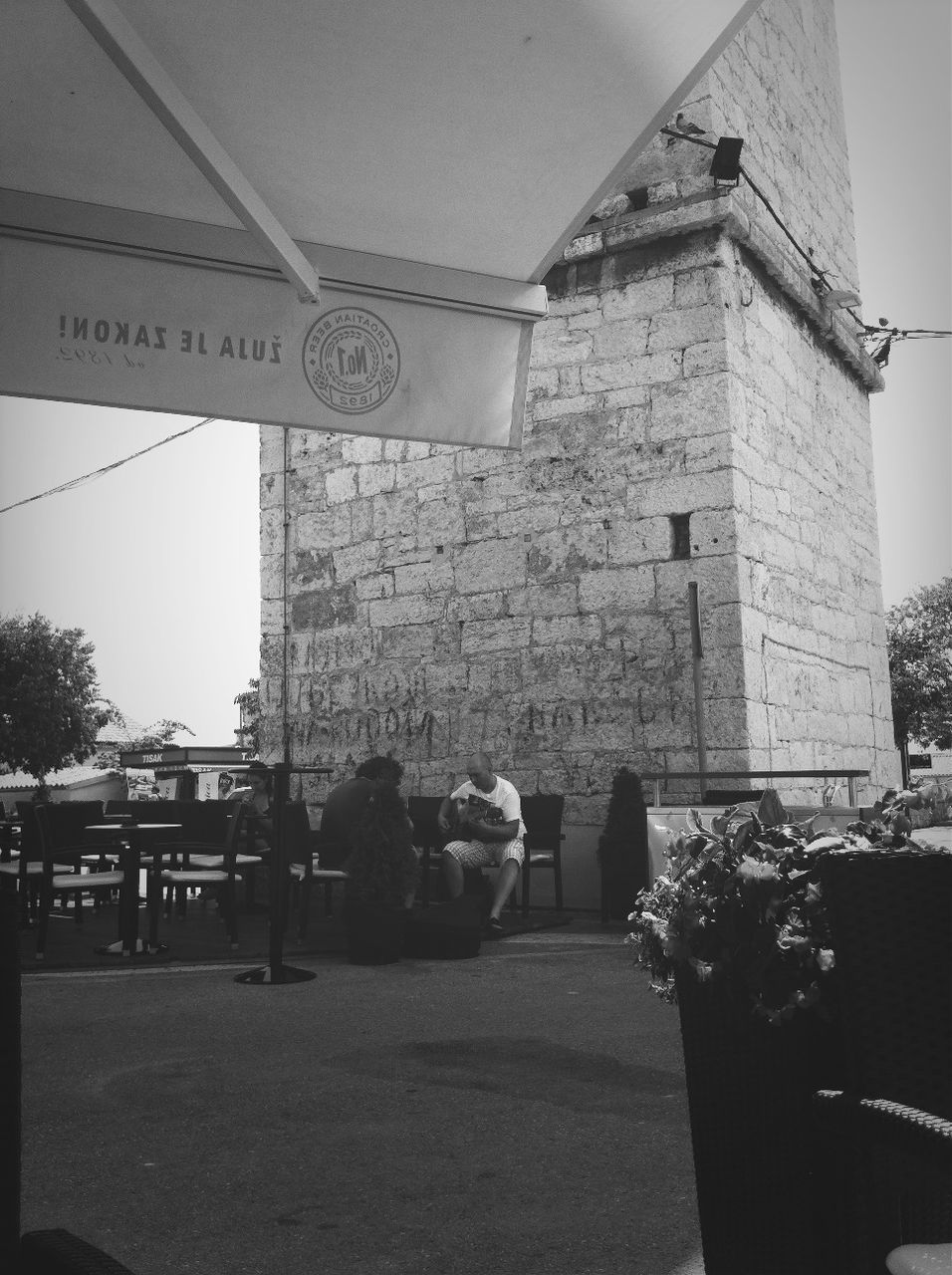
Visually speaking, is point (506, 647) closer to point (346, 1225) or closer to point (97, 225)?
point (97, 225)

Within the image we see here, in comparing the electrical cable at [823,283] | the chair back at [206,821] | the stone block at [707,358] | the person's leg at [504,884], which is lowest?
the person's leg at [504,884]

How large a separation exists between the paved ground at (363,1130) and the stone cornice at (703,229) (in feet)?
18.8

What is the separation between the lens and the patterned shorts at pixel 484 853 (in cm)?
727

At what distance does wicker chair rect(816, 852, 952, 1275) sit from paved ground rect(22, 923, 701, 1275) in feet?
2.53

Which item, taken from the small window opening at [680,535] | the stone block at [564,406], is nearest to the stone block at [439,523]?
the stone block at [564,406]

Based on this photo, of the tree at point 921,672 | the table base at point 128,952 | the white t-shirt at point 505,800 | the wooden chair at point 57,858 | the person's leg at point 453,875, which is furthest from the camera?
the tree at point 921,672

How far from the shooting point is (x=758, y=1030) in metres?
1.79

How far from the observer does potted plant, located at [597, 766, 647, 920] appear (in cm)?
742

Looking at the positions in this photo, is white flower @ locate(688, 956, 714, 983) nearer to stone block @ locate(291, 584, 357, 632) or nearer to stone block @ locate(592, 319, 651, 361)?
stone block @ locate(592, 319, 651, 361)

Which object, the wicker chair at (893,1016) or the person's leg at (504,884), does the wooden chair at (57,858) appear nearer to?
the person's leg at (504,884)

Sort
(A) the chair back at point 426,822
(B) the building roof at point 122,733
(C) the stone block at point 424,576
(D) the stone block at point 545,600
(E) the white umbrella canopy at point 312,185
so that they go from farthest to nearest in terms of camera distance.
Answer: (B) the building roof at point 122,733, (C) the stone block at point 424,576, (D) the stone block at point 545,600, (A) the chair back at point 426,822, (E) the white umbrella canopy at point 312,185

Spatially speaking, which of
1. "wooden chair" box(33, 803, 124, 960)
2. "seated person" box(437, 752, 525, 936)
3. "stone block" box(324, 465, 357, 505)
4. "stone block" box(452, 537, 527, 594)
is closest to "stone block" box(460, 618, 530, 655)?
"stone block" box(452, 537, 527, 594)

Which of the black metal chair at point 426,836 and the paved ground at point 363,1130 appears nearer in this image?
the paved ground at point 363,1130

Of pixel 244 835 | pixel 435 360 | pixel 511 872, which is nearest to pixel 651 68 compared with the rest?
pixel 435 360
